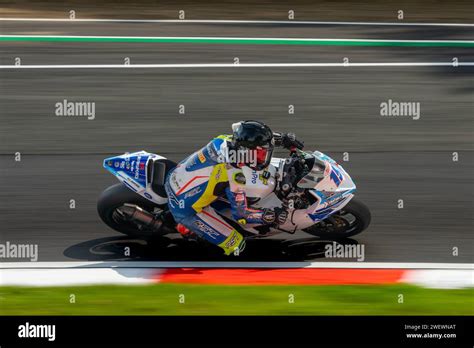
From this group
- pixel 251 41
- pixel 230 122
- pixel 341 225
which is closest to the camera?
pixel 341 225

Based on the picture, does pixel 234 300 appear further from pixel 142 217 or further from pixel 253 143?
pixel 142 217

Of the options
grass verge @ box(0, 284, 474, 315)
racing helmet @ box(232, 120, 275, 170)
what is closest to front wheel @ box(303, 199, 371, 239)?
racing helmet @ box(232, 120, 275, 170)

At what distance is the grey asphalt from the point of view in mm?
10422

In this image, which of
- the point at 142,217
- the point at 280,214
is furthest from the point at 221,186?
the point at 142,217

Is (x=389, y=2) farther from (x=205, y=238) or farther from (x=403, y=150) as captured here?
(x=205, y=238)

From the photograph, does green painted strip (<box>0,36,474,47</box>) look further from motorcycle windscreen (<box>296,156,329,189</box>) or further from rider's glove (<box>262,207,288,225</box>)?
rider's glove (<box>262,207,288,225</box>)

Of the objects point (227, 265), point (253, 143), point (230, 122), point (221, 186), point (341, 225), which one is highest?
point (230, 122)

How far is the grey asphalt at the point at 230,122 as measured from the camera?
10.4 metres

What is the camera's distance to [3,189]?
1157cm

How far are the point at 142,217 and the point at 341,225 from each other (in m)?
2.14

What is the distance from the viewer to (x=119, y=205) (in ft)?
32.8

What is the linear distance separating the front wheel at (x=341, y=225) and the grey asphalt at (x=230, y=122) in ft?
0.84
